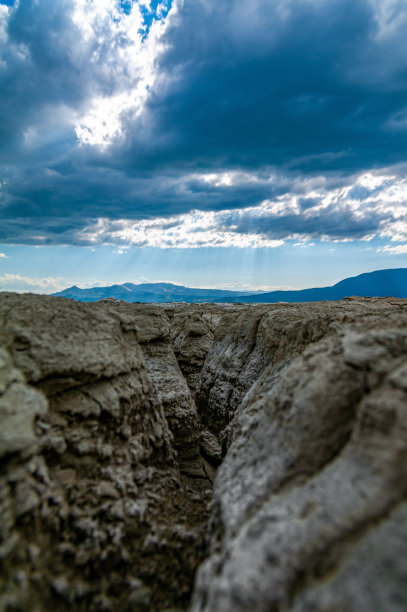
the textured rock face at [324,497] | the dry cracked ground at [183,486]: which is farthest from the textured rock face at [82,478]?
the textured rock face at [324,497]

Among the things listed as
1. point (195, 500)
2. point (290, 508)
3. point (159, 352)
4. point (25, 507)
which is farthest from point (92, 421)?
point (159, 352)

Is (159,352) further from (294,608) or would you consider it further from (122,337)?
(294,608)

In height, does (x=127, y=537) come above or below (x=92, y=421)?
below

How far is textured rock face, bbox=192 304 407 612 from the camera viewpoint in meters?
1.94

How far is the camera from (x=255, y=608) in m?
2.00

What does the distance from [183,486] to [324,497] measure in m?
2.81

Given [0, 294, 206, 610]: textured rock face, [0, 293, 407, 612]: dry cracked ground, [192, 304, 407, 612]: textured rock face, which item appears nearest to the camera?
[192, 304, 407, 612]: textured rock face

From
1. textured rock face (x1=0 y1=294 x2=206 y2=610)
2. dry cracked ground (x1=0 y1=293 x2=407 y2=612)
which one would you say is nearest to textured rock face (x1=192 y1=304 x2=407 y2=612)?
dry cracked ground (x1=0 y1=293 x2=407 y2=612)

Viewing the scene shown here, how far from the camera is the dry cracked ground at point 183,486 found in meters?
2.07

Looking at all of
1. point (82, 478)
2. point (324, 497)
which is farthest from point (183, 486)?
point (324, 497)

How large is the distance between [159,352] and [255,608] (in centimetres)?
670

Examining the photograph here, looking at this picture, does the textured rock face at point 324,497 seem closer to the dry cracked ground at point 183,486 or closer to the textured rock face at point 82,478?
the dry cracked ground at point 183,486

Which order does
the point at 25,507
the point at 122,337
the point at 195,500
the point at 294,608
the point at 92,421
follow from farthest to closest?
the point at 122,337 → the point at 195,500 → the point at 92,421 → the point at 25,507 → the point at 294,608

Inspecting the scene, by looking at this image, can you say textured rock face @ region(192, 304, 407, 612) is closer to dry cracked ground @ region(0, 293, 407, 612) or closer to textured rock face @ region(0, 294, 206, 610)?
dry cracked ground @ region(0, 293, 407, 612)
